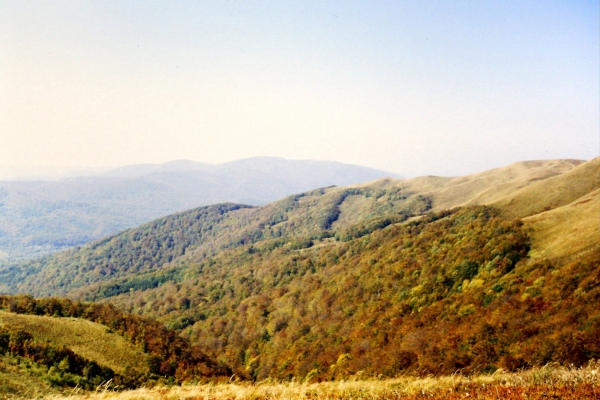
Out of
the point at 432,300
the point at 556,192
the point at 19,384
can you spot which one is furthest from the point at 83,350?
the point at 556,192

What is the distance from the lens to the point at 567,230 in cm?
3931

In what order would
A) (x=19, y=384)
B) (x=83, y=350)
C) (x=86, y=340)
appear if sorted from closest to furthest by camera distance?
(x=19, y=384) → (x=83, y=350) → (x=86, y=340)

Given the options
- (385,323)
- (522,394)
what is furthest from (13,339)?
(385,323)

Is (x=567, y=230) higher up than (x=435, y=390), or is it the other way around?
(x=567, y=230)

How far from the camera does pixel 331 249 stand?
124 m

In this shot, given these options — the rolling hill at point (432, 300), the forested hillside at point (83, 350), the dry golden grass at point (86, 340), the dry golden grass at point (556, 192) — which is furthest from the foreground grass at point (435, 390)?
the dry golden grass at point (556, 192)

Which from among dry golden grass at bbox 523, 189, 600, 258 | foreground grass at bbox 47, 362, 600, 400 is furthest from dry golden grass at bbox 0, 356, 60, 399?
dry golden grass at bbox 523, 189, 600, 258

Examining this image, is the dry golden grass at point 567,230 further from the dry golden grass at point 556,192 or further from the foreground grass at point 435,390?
the foreground grass at point 435,390

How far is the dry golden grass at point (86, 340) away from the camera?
23609 mm

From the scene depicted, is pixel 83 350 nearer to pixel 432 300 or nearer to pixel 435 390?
pixel 435 390

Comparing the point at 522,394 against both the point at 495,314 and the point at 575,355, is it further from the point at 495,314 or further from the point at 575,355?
the point at 495,314

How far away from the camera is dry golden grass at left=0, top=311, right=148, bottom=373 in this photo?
2361cm

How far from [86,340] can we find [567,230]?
51095 millimetres

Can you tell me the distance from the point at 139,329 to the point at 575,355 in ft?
118
